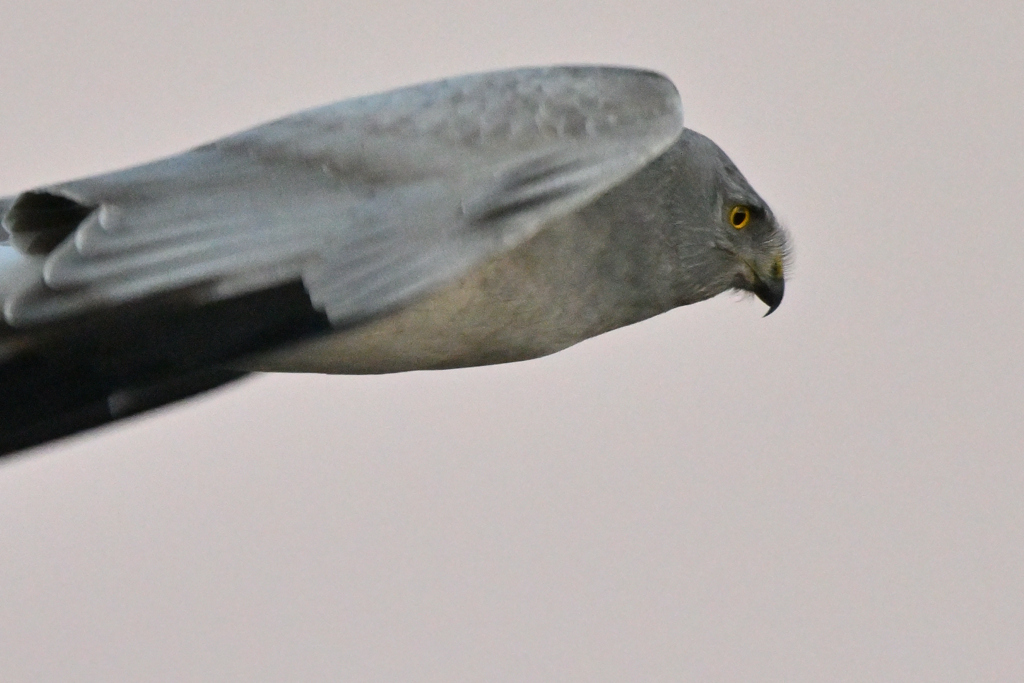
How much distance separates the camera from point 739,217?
3906mm

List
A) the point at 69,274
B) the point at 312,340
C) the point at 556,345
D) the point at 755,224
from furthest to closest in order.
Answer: the point at 755,224, the point at 556,345, the point at 312,340, the point at 69,274

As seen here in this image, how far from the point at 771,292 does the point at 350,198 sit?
1.23m

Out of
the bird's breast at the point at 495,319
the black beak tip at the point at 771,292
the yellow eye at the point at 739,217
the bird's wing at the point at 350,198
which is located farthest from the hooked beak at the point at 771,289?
the bird's wing at the point at 350,198

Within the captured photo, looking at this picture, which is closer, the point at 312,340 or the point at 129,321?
the point at 129,321

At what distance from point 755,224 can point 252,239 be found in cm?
135

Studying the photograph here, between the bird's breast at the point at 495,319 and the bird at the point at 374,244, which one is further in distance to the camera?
the bird's breast at the point at 495,319

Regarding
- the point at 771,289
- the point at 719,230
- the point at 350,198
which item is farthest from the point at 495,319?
the point at 771,289

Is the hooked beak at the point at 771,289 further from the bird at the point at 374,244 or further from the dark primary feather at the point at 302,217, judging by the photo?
the dark primary feather at the point at 302,217

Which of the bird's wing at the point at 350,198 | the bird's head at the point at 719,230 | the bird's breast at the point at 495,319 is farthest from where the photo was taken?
the bird's head at the point at 719,230

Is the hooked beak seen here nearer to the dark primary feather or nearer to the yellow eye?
the yellow eye

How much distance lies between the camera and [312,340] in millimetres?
3406

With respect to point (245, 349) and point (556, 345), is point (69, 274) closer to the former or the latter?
point (245, 349)

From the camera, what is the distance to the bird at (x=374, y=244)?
10.2ft

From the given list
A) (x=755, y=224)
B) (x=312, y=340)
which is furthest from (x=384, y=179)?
(x=755, y=224)
